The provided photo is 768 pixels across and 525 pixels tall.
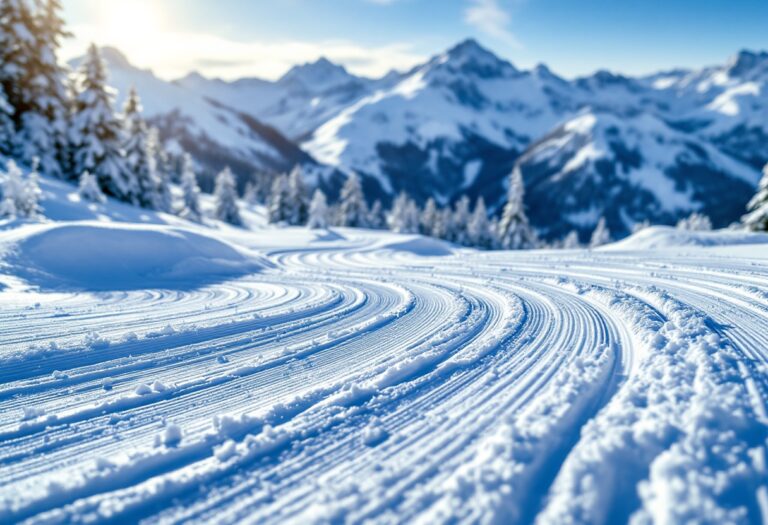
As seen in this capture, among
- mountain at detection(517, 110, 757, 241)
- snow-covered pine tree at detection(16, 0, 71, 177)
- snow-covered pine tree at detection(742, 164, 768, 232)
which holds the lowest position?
snow-covered pine tree at detection(742, 164, 768, 232)

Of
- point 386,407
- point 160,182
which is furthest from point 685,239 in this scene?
point 160,182

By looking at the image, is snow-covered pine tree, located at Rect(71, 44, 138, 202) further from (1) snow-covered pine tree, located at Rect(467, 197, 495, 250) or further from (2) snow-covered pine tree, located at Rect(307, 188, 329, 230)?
(1) snow-covered pine tree, located at Rect(467, 197, 495, 250)

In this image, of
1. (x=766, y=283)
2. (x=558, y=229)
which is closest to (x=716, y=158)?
(x=558, y=229)

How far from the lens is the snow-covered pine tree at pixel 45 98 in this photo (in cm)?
2380

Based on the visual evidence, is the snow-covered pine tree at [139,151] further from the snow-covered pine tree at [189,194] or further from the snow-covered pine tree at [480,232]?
the snow-covered pine tree at [480,232]

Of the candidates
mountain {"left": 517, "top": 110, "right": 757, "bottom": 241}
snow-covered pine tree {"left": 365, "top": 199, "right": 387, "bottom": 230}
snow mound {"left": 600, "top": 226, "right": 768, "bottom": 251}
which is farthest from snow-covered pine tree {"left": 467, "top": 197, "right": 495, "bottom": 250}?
mountain {"left": 517, "top": 110, "right": 757, "bottom": 241}

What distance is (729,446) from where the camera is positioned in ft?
8.48

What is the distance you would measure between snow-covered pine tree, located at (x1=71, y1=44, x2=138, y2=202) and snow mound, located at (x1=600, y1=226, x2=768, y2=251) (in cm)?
2790

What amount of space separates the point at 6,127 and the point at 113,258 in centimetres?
1980

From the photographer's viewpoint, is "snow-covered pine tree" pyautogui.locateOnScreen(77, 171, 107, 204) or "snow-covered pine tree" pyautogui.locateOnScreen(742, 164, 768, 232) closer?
"snow-covered pine tree" pyautogui.locateOnScreen(77, 171, 107, 204)

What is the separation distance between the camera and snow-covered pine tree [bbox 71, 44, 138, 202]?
25688mm

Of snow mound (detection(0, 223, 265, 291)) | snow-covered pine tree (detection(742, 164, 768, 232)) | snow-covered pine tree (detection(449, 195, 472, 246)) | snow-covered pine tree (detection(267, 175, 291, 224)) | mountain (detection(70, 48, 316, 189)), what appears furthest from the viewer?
mountain (detection(70, 48, 316, 189))

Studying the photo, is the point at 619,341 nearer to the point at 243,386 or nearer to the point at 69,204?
the point at 243,386

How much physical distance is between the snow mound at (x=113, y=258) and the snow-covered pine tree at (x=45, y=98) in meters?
19.0
